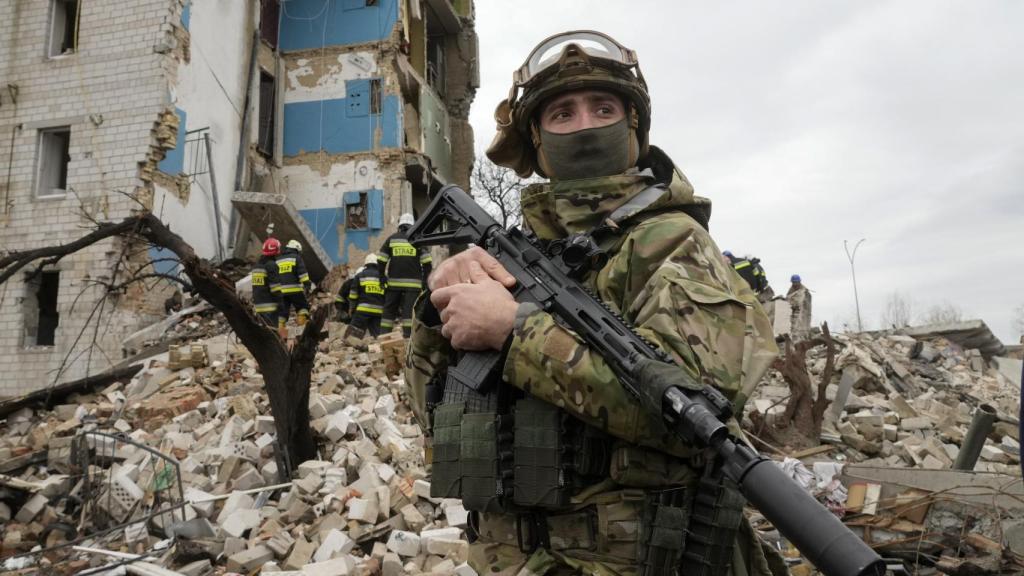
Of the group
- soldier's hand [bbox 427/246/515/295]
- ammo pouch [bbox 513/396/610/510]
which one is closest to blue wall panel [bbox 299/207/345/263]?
soldier's hand [bbox 427/246/515/295]

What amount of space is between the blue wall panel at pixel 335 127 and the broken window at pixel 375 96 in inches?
5.3

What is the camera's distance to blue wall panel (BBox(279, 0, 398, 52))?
17609 millimetres

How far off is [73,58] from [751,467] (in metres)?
16.0

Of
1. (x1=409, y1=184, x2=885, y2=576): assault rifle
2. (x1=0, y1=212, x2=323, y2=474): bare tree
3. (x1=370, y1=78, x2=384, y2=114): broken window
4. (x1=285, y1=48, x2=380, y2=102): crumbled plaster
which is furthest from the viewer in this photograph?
(x1=285, y1=48, x2=380, y2=102): crumbled plaster

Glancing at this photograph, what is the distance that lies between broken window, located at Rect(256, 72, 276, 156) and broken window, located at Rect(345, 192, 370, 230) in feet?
8.01

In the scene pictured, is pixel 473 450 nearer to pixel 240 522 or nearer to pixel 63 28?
pixel 240 522

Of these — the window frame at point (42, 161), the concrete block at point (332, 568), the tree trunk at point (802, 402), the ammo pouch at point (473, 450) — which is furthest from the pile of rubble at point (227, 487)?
the window frame at point (42, 161)

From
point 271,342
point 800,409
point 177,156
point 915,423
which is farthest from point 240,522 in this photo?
point 177,156

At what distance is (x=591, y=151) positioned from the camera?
2020mm

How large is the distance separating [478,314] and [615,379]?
418mm

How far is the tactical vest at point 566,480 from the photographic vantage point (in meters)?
1.56

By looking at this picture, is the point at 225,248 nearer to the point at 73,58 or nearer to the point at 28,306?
the point at 28,306

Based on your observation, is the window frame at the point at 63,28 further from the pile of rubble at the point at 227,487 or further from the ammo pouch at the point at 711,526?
the ammo pouch at the point at 711,526

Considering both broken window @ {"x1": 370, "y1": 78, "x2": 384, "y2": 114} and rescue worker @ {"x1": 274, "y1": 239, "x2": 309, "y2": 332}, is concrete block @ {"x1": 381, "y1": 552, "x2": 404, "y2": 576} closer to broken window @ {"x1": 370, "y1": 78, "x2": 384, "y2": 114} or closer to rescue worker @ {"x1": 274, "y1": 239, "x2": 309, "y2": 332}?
rescue worker @ {"x1": 274, "y1": 239, "x2": 309, "y2": 332}
